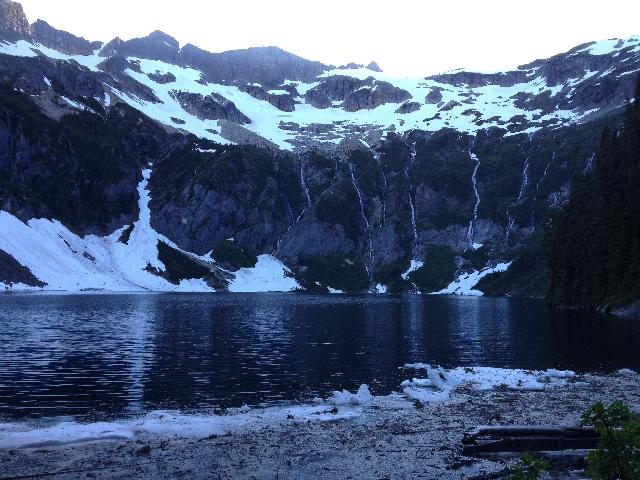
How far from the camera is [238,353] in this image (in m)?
53.1

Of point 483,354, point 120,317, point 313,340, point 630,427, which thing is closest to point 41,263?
point 120,317

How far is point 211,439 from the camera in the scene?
23.6 meters

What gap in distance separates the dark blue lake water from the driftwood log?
14.8m

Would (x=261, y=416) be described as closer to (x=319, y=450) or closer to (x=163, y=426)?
(x=163, y=426)

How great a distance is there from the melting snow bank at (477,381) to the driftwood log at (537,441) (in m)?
10.7

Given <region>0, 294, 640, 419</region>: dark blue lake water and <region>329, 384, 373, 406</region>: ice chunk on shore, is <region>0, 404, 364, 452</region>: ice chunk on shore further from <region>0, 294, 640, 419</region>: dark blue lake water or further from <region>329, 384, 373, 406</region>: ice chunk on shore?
<region>0, 294, 640, 419</region>: dark blue lake water

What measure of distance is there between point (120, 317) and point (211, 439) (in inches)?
2724

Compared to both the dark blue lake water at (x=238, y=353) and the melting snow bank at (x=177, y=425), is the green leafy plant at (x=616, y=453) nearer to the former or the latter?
the melting snow bank at (x=177, y=425)

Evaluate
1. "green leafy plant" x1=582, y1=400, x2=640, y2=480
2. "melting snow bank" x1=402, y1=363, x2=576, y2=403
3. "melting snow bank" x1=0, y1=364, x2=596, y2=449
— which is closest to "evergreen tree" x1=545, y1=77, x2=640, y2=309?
"melting snow bank" x1=402, y1=363, x2=576, y2=403

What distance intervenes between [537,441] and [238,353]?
35.9 meters

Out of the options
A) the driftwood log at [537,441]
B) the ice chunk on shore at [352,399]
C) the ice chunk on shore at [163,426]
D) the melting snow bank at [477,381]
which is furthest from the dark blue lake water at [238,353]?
the driftwood log at [537,441]

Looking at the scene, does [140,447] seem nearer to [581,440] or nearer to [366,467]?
[366,467]

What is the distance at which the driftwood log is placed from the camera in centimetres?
2067

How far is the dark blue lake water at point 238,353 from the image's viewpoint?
34.4 meters
